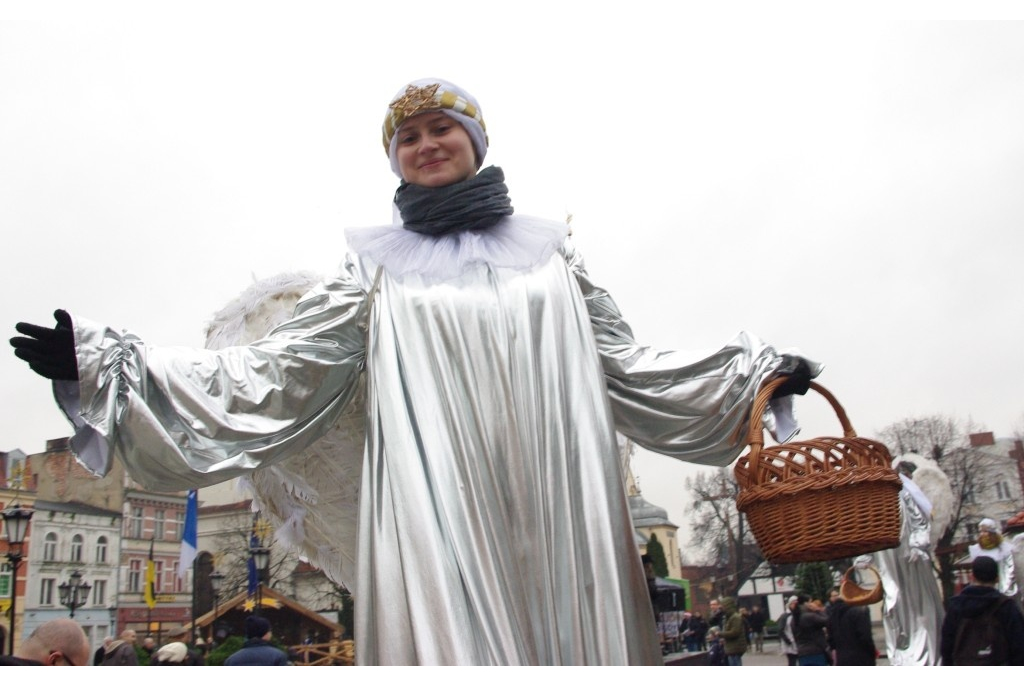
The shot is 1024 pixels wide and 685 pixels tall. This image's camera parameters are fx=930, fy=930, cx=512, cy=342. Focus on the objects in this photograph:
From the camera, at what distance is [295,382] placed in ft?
10.6

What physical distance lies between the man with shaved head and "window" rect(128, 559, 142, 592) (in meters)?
44.4

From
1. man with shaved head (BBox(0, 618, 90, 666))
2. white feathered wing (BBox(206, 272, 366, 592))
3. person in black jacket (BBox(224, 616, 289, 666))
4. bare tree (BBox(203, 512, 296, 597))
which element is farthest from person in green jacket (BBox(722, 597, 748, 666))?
bare tree (BBox(203, 512, 296, 597))

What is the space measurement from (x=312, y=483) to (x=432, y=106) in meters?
1.52

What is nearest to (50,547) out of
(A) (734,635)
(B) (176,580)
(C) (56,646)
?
(B) (176,580)

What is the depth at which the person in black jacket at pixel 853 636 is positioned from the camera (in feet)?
24.4

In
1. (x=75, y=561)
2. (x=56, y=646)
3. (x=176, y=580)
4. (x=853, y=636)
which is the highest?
(x=75, y=561)

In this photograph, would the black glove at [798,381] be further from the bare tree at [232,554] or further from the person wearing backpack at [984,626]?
the bare tree at [232,554]

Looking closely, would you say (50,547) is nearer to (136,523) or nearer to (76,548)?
(76,548)

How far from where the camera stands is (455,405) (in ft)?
9.71

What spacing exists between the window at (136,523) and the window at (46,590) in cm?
496

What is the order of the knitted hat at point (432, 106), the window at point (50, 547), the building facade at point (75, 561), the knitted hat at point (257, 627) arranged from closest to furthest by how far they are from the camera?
the knitted hat at point (432, 106)
the knitted hat at point (257, 627)
the building facade at point (75, 561)
the window at point (50, 547)

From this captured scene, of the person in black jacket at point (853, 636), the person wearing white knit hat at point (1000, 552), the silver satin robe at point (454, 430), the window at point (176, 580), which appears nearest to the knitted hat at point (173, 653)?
the silver satin robe at point (454, 430)

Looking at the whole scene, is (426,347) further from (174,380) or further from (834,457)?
(834,457)

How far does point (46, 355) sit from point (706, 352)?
2.22 metres
